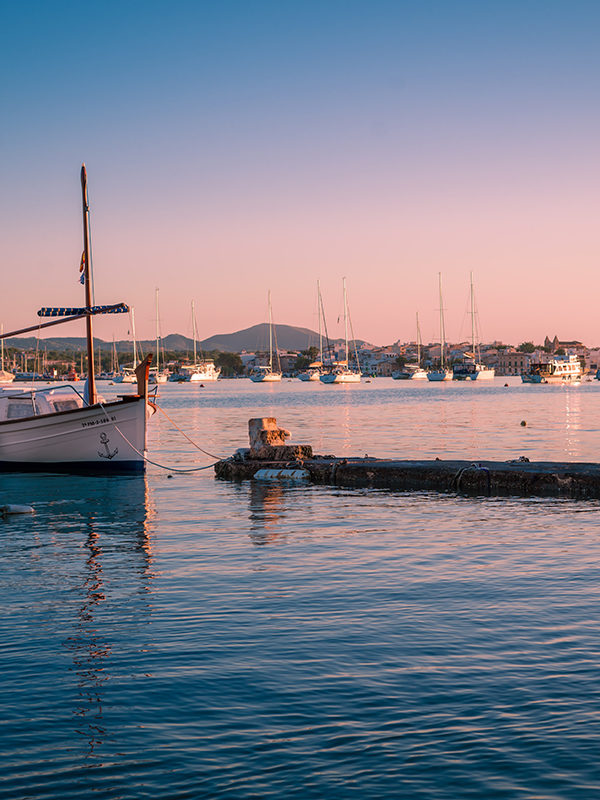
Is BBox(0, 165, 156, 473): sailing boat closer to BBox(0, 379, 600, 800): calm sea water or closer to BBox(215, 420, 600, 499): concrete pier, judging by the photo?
BBox(215, 420, 600, 499): concrete pier

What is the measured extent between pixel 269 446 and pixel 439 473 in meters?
7.48

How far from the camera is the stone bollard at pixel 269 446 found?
1253 inches

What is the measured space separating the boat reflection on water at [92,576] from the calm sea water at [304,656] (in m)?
0.05

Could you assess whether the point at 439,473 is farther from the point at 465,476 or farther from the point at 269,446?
the point at 269,446

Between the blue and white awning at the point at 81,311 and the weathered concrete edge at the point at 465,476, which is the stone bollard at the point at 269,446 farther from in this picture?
the blue and white awning at the point at 81,311

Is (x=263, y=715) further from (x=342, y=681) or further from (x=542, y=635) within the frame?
(x=542, y=635)

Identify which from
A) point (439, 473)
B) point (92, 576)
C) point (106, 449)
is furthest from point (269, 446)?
point (92, 576)

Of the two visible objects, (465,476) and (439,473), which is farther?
(439,473)

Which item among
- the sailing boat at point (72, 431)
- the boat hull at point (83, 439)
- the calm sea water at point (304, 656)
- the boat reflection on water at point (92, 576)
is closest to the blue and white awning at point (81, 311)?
the sailing boat at point (72, 431)

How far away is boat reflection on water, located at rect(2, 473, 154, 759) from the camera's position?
975cm

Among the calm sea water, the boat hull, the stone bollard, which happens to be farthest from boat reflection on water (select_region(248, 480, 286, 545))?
the boat hull

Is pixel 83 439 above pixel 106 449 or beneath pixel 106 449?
above

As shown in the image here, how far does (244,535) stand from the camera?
789 inches

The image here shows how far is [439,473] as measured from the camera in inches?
1068
